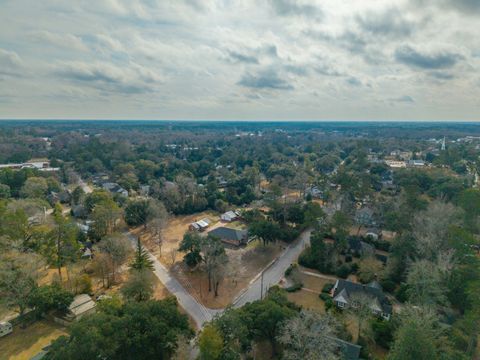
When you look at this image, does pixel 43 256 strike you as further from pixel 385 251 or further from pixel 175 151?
pixel 175 151

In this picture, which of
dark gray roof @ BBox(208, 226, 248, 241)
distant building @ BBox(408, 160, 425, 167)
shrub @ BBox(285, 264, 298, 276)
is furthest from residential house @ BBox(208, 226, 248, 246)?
distant building @ BBox(408, 160, 425, 167)

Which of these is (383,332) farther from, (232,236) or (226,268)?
(232,236)

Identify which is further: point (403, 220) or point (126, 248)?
point (403, 220)

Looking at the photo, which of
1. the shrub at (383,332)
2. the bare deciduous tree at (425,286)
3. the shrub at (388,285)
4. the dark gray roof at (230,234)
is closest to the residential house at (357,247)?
the shrub at (388,285)

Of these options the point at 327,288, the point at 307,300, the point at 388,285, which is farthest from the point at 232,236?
the point at 388,285

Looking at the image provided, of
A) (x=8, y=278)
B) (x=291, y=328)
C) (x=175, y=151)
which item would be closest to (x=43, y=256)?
(x=8, y=278)

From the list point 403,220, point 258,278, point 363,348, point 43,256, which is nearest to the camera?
point 363,348

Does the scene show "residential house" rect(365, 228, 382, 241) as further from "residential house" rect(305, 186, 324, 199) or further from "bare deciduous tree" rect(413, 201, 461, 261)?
"residential house" rect(305, 186, 324, 199)

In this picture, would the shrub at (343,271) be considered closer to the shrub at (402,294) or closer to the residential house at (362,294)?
the residential house at (362,294)
